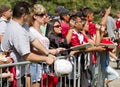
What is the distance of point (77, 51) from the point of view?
7734 millimetres

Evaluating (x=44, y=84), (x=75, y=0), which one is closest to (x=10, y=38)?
(x=44, y=84)

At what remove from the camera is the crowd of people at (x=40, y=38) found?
6270 millimetres

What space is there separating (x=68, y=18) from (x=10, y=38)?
102 inches

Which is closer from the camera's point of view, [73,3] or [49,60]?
[49,60]

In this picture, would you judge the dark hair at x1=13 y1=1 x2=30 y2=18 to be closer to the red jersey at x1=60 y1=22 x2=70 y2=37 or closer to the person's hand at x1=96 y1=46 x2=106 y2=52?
the red jersey at x1=60 y1=22 x2=70 y2=37

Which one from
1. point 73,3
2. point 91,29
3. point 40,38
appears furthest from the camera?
point 73,3

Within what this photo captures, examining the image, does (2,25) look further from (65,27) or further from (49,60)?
(49,60)

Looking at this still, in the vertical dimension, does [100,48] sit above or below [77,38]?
below

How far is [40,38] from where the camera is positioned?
23.3 ft

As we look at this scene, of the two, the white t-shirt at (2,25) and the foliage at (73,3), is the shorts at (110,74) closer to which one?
the white t-shirt at (2,25)

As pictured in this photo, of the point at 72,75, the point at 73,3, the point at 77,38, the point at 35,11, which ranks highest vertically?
the point at 73,3

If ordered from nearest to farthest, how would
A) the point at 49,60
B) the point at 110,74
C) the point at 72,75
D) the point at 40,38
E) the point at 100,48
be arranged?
1. the point at 49,60
2. the point at 40,38
3. the point at 72,75
4. the point at 100,48
5. the point at 110,74

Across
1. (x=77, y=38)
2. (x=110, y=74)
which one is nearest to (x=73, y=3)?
(x=110, y=74)

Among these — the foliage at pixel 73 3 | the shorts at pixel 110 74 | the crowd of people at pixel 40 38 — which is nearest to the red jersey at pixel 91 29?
the crowd of people at pixel 40 38
